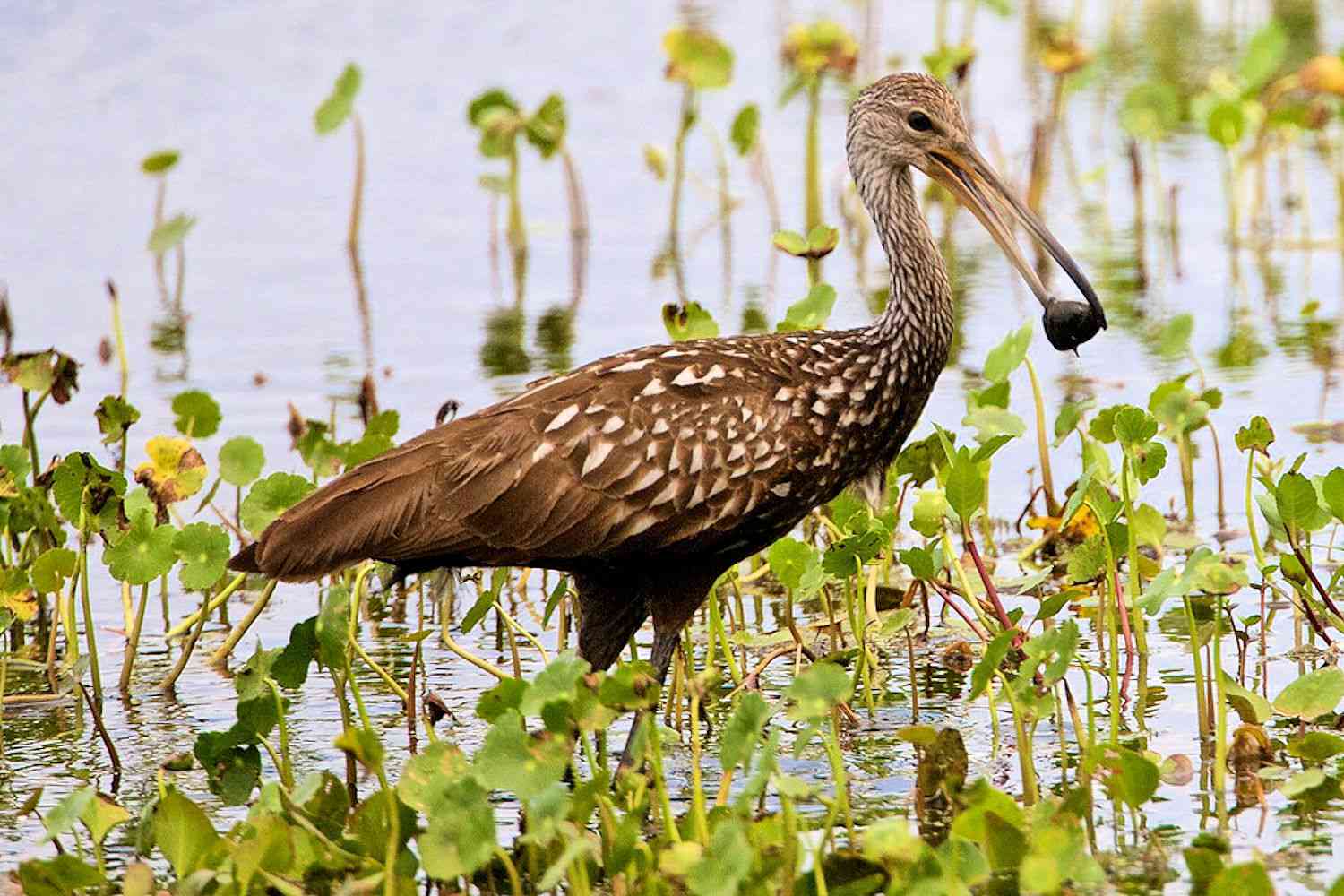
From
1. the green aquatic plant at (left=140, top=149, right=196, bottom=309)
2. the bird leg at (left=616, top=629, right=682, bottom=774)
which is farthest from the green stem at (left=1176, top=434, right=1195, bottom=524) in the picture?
the green aquatic plant at (left=140, top=149, right=196, bottom=309)

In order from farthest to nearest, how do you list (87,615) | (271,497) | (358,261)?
(358,261) → (271,497) → (87,615)

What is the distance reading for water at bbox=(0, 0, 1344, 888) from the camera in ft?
21.6

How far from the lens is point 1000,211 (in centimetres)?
627

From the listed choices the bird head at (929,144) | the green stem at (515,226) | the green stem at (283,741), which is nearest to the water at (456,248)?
the green stem at (515,226)

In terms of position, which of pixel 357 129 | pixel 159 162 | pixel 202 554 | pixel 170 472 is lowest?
pixel 202 554

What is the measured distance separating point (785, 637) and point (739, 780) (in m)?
0.85

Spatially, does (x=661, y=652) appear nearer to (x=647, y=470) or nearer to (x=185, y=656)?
(x=647, y=470)

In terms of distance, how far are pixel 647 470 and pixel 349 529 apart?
708 mm

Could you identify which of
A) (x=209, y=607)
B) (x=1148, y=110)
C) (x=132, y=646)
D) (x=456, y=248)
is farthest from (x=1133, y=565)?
(x=456, y=248)

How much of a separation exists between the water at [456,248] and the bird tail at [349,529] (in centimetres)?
64

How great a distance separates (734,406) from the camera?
5730 mm

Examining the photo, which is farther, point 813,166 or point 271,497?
→ point 813,166

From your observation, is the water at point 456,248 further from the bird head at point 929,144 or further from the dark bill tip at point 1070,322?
the bird head at point 929,144

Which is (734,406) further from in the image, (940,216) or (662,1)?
(662,1)
